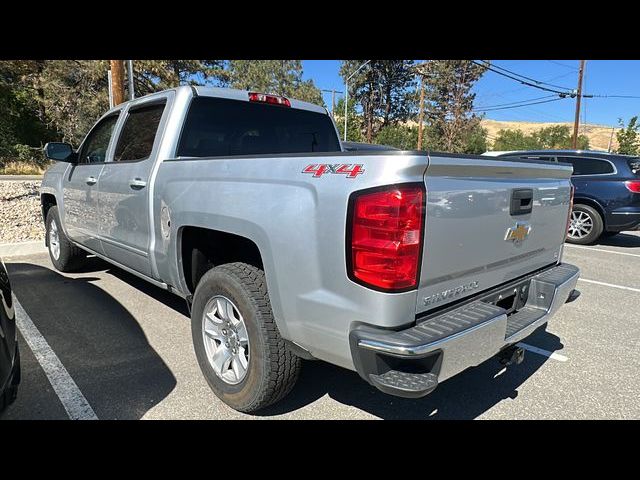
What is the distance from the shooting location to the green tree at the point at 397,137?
4034 cm

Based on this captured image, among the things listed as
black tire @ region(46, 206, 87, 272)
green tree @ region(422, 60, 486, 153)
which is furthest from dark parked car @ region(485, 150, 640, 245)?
green tree @ region(422, 60, 486, 153)

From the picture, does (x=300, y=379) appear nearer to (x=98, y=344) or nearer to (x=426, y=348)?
(x=426, y=348)

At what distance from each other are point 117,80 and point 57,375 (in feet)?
27.1

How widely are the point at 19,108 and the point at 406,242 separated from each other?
33.0 m

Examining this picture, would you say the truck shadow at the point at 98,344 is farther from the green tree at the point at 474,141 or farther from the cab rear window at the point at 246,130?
the green tree at the point at 474,141

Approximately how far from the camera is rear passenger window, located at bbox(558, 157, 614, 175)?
8.46 m

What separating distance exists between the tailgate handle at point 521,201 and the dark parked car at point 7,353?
274 centimetres

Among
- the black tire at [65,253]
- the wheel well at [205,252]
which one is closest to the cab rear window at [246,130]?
the wheel well at [205,252]
